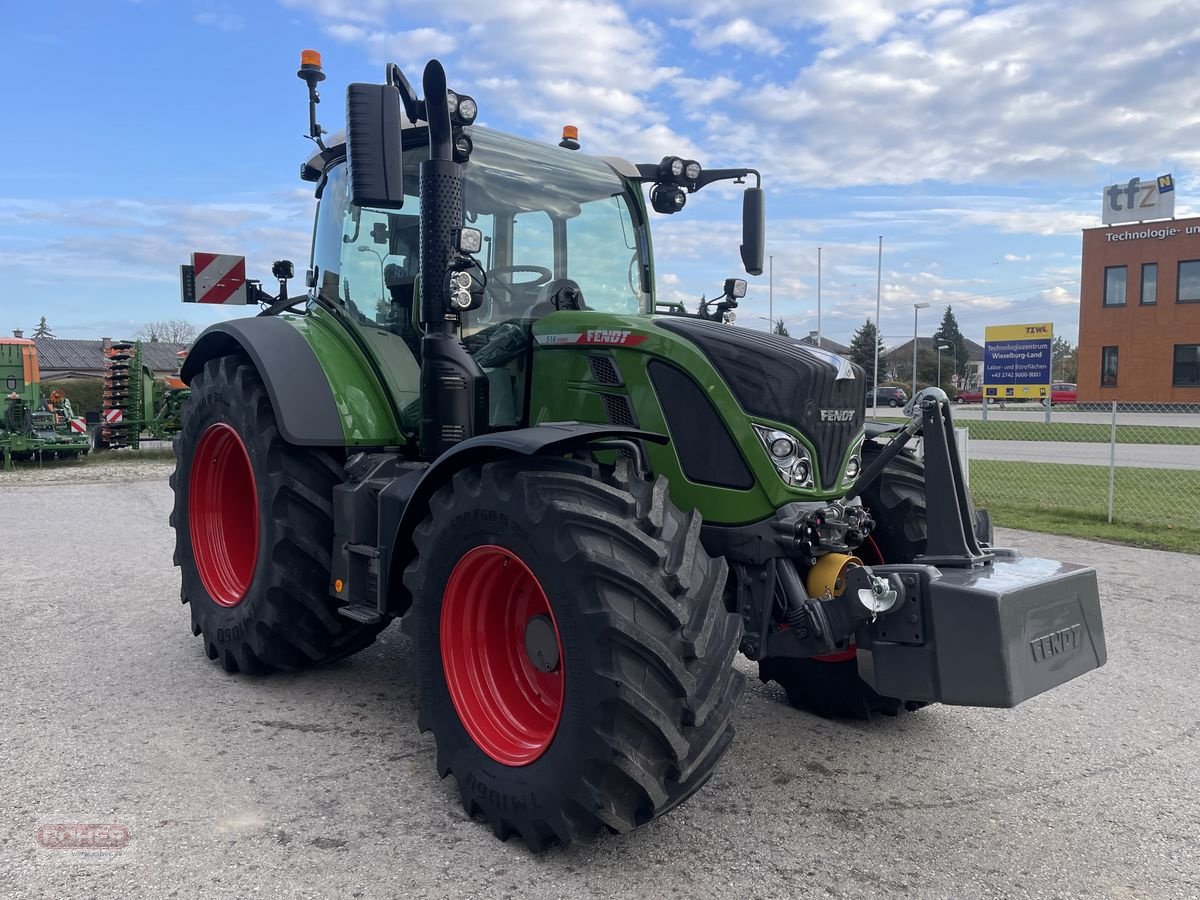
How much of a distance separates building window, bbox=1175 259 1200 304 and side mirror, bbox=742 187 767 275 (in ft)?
140

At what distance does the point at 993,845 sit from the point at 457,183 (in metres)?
3.16

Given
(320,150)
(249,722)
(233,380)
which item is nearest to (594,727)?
(249,722)

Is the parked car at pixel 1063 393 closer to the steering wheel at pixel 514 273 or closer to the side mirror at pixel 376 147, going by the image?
the steering wheel at pixel 514 273

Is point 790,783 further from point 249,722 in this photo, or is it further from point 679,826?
point 249,722

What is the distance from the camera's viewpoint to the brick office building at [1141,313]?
131ft

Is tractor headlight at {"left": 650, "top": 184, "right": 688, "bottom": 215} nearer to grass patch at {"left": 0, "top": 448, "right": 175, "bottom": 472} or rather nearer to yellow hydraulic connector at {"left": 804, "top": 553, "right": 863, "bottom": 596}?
yellow hydraulic connector at {"left": 804, "top": 553, "right": 863, "bottom": 596}

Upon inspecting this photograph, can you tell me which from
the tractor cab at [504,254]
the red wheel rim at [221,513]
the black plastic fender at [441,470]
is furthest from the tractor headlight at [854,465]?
the red wheel rim at [221,513]

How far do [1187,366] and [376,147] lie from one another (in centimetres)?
4472

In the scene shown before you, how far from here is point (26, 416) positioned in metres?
17.8

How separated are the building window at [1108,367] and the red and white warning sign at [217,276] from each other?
42.3 metres

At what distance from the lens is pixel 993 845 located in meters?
3.14

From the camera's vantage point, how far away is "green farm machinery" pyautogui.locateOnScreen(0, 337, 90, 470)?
17.4m

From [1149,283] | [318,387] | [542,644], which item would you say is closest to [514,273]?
[318,387]

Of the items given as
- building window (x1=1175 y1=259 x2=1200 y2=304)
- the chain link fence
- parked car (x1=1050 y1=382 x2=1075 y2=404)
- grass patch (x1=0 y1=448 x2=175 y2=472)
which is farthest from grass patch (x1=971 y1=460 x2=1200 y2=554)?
parked car (x1=1050 y1=382 x2=1075 y2=404)
